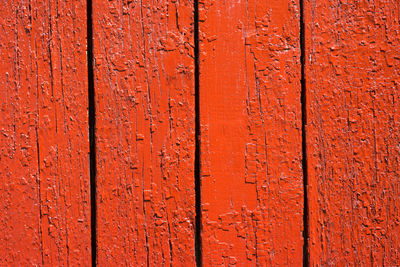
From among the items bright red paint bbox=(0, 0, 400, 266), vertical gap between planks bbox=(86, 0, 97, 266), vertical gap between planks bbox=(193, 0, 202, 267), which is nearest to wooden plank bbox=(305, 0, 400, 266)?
bright red paint bbox=(0, 0, 400, 266)

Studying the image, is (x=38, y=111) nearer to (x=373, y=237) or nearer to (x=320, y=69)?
(x=320, y=69)

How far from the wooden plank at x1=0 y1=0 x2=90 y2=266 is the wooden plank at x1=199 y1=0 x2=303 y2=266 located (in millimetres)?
259

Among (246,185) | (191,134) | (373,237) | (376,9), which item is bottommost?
(373,237)

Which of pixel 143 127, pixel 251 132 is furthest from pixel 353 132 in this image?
pixel 143 127

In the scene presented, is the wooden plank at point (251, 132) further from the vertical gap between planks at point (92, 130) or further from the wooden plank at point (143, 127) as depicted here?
the vertical gap between planks at point (92, 130)

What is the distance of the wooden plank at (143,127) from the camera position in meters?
0.83

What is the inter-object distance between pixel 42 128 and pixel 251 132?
433 millimetres

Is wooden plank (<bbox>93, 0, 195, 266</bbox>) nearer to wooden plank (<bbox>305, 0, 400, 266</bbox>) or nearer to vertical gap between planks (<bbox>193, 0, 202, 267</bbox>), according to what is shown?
vertical gap between planks (<bbox>193, 0, 202, 267</bbox>)

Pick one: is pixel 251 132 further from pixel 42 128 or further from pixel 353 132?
pixel 42 128

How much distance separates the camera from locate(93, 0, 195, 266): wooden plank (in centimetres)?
83

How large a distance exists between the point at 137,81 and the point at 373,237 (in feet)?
1.94

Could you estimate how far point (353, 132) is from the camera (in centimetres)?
84

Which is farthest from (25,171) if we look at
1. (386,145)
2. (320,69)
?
(386,145)

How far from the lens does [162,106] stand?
0.83 metres
